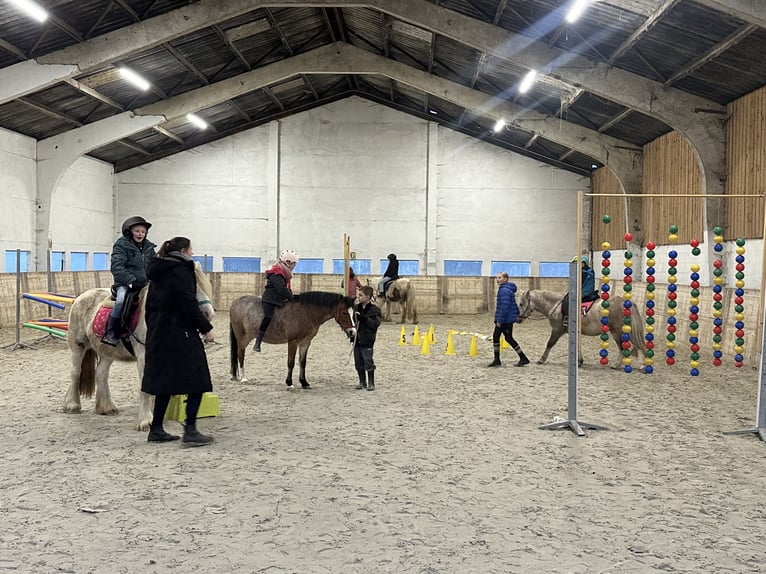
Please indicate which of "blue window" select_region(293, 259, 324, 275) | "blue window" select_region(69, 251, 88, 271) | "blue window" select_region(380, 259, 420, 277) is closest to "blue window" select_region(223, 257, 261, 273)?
"blue window" select_region(293, 259, 324, 275)

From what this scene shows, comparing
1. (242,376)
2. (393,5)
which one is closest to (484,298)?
(393,5)

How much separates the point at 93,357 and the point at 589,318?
7.87m

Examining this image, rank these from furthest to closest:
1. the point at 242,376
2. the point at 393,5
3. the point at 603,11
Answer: the point at 393,5, the point at 603,11, the point at 242,376

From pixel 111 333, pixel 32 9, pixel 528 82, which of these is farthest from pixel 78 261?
pixel 111 333

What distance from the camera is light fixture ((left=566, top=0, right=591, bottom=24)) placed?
44.6ft

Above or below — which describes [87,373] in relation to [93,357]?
below

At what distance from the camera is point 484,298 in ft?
83.3

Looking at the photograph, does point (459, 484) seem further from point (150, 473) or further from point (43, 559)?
point (43, 559)

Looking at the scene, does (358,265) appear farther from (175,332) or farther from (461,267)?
(175,332)

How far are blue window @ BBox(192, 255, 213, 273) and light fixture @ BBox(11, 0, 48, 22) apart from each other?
12.1 m

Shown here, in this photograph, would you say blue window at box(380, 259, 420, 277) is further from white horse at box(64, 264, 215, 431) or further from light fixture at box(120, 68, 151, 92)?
white horse at box(64, 264, 215, 431)

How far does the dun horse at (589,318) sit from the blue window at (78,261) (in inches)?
651

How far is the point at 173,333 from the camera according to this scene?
21.4ft

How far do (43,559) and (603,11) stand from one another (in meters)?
13.2
